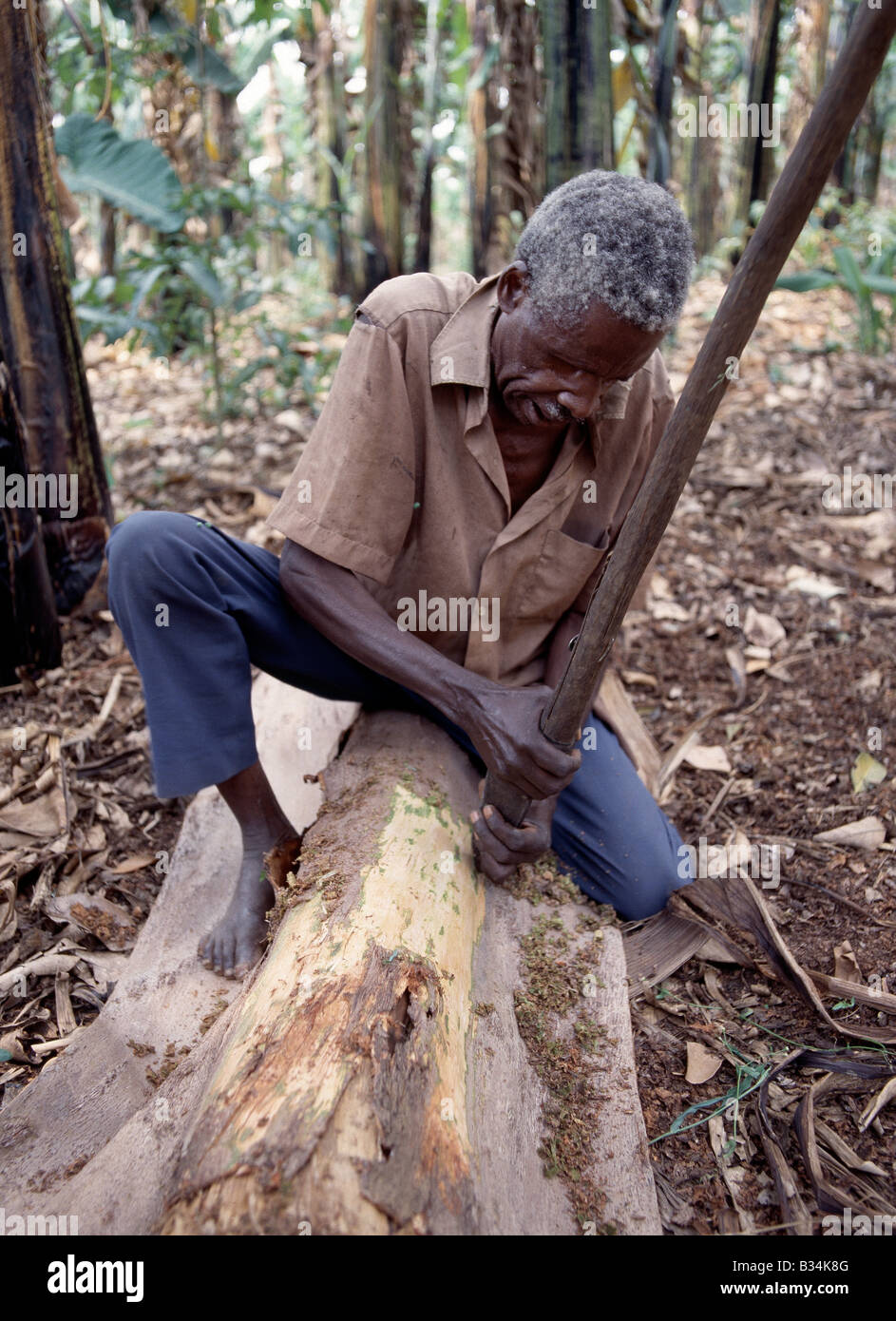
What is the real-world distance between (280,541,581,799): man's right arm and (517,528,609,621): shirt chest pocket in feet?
1.06

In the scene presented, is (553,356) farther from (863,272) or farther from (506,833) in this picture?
(863,272)

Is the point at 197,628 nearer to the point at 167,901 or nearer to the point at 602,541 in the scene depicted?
the point at 167,901

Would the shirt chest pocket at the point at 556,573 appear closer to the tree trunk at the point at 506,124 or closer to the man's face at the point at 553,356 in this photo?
the man's face at the point at 553,356

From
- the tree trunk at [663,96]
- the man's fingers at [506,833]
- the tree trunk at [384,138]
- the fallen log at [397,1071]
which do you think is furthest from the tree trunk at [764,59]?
the fallen log at [397,1071]

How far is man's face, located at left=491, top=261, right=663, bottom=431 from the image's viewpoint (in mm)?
1716

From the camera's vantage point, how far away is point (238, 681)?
2027 mm

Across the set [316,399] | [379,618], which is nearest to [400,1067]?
[379,618]

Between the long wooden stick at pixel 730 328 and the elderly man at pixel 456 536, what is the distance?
0.32 metres

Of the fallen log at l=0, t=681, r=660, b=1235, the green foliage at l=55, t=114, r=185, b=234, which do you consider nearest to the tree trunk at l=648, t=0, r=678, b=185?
the green foliage at l=55, t=114, r=185, b=234

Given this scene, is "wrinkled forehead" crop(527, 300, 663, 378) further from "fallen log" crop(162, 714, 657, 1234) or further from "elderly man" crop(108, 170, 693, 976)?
"fallen log" crop(162, 714, 657, 1234)

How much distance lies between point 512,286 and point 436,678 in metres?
0.79

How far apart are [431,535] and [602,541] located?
45cm

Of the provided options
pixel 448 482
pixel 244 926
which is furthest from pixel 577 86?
pixel 244 926

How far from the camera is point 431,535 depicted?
2105 millimetres
